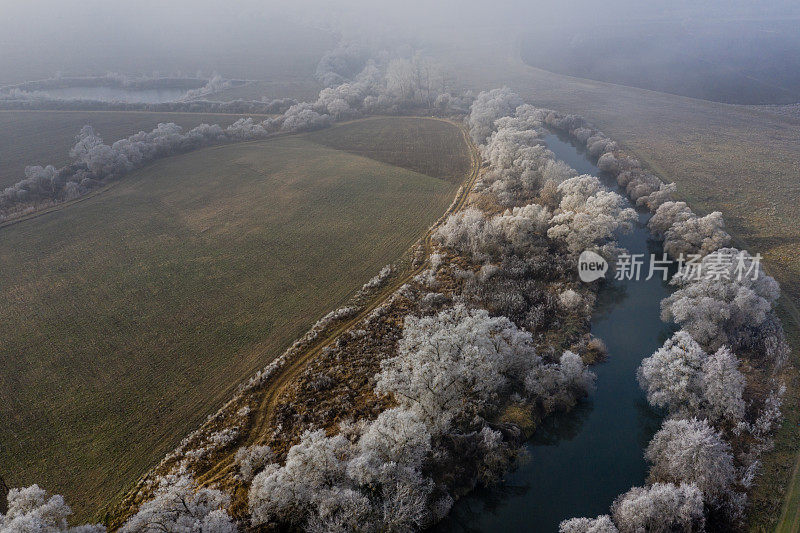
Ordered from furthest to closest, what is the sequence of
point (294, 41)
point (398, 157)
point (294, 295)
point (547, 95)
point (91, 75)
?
point (294, 41) → point (91, 75) → point (547, 95) → point (398, 157) → point (294, 295)

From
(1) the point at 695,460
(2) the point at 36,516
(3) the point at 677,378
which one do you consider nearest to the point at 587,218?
(3) the point at 677,378

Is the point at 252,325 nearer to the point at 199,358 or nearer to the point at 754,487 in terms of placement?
the point at 199,358

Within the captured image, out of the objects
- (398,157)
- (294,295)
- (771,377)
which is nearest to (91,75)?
(398,157)

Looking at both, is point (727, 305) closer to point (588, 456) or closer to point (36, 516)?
point (588, 456)

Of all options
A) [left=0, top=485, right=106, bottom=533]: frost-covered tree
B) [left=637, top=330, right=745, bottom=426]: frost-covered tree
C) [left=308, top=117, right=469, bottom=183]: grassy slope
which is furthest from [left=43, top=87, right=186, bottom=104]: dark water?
[left=637, top=330, right=745, bottom=426]: frost-covered tree

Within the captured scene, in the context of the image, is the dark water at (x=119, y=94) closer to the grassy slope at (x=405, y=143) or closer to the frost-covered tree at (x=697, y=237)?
the grassy slope at (x=405, y=143)
